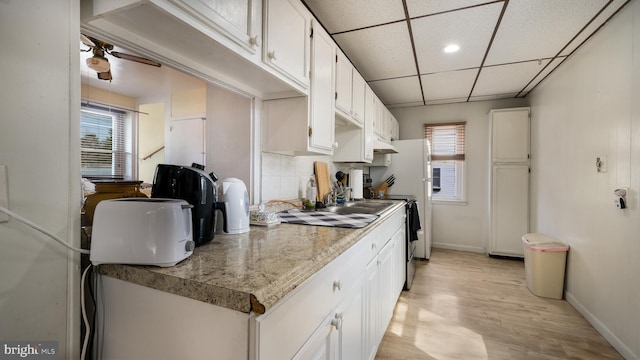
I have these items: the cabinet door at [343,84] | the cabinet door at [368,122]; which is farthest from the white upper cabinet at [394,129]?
the cabinet door at [343,84]

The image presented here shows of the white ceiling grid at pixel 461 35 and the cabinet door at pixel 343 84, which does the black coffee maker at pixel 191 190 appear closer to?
the cabinet door at pixel 343 84

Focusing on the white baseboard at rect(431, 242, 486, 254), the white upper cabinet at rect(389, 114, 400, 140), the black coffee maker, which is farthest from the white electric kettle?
the white baseboard at rect(431, 242, 486, 254)

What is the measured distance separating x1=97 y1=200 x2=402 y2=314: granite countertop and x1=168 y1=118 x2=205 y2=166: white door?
1.90 ft

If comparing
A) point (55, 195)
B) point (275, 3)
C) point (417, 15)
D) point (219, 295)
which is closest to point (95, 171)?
point (55, 195)

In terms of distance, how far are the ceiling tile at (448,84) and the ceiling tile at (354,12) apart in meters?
1.38

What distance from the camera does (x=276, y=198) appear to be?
186cm

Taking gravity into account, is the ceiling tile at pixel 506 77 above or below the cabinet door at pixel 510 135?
above

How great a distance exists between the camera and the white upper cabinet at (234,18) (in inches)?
33.4

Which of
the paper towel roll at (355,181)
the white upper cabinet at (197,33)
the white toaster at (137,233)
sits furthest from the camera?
the paper towel roll at (355,181)

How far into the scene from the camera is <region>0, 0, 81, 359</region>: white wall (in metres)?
0.65

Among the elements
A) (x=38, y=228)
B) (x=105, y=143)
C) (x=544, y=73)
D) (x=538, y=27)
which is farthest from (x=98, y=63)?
(x=544, y=73)

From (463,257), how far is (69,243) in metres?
4.23

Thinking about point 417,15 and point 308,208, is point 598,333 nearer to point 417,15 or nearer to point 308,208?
point 308,208

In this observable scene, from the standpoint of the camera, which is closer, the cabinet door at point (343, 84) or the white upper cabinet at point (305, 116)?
the white upper cabinet at point (305, 116)
